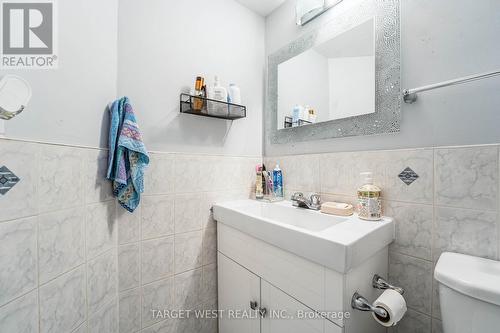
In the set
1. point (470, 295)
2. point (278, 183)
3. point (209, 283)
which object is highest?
point (278, 183)

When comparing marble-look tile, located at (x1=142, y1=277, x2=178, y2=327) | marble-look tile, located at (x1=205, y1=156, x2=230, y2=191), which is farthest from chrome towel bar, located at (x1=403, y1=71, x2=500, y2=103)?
marble-look tile, located at (x1=142, y1=277, x2=178, y2=327)

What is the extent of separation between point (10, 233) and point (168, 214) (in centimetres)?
61

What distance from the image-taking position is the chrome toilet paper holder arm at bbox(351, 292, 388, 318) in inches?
25.1

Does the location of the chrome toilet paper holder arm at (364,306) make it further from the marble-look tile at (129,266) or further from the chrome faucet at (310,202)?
the marble-look tile at (129,266)

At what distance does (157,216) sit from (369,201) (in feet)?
3.35

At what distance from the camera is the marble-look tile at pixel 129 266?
39.0 inches

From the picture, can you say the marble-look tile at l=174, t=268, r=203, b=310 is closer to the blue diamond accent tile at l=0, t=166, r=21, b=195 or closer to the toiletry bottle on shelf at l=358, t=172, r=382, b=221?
the blue diamond accent tile at l=0, t=166, r=21, b=195

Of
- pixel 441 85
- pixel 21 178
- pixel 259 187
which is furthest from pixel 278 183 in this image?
pixel 21 178

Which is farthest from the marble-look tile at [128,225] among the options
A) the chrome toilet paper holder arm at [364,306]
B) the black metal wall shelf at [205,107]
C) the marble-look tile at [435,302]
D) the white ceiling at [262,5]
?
the white ceiling at [262,5]

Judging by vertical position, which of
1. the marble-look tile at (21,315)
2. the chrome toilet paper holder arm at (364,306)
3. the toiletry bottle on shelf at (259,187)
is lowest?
the chrome toilet paper holder arm at (364,306)

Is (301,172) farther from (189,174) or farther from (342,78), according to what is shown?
(189,174)

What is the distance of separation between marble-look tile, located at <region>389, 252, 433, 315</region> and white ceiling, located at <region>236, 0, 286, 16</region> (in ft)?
5.47

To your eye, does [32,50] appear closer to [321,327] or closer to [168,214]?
[168,214]

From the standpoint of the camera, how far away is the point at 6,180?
547 mm
